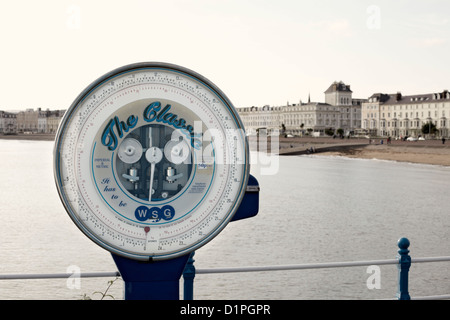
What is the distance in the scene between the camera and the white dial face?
2213mm

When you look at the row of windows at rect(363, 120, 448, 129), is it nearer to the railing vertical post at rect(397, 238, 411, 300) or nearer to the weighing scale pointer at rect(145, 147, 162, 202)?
the railing vertical post at rect(397, 238, 411, 300)

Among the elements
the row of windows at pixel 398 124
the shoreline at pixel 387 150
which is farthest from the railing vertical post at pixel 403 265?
the row of windows at pixel 398 124

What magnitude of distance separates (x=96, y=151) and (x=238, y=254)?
55.8 feet

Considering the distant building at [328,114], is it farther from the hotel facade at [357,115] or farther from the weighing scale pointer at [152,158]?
the weighing scale pointer at [152,158]

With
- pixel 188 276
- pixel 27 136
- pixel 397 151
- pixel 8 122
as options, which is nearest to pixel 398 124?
pixel 397 151

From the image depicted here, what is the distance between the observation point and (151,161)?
2234mm

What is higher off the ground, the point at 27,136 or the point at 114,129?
the point at 27,136

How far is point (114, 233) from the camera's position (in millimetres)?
2246

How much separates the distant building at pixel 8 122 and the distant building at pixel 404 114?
112m

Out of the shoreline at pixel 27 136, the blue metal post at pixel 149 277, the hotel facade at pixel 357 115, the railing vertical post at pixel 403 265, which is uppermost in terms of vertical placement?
the hotel facade at pixel 357 115

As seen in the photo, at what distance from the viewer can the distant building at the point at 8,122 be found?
17050 cm

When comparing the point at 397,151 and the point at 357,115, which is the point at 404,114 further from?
the point at 397,151

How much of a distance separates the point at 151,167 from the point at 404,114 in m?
118
